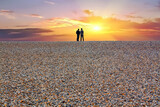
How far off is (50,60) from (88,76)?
232 inches

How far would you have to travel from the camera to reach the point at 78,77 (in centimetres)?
1158

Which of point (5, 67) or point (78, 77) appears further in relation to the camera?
point (5, 67)

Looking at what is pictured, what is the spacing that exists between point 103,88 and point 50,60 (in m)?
8.11

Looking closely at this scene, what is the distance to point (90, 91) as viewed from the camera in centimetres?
925

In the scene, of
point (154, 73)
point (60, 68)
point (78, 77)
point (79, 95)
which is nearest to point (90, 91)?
point (79, 95)

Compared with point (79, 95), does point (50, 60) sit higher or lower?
higher

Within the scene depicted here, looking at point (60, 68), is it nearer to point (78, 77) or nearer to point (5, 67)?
point (78, 77)

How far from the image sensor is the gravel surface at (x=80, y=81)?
819cm

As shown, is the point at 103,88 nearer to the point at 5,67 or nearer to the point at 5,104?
the point at 5,104

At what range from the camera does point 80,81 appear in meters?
10.8

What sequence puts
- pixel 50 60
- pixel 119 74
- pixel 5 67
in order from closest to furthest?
1. pixel 119 74
2. pixel 5 67
3. pixel 50 60

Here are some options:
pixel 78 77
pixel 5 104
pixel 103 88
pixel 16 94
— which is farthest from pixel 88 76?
pixel 5 104

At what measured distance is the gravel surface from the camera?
26.9 ft

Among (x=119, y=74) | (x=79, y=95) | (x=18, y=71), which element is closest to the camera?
(x=79, y=95)
